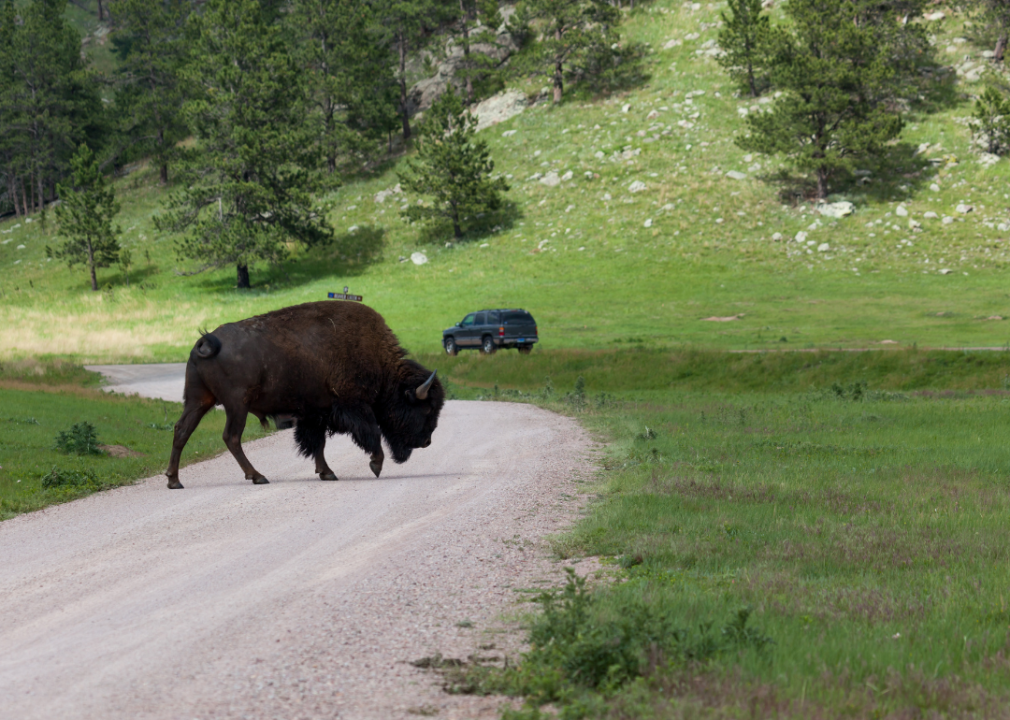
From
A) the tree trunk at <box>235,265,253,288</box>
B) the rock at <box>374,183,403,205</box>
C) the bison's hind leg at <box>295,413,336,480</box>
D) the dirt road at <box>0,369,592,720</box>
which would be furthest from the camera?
the rock at <box>374,183,403,205</box>

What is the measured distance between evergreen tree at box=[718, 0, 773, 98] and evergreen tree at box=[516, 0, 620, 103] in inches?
432

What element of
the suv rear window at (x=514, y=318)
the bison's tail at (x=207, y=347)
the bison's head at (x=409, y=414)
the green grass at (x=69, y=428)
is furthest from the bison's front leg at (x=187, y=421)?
the suv rear window at (x=514, y=318)

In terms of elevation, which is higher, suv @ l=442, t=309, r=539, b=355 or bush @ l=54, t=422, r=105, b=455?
suv @ l=442, t=309, r=539, b=355

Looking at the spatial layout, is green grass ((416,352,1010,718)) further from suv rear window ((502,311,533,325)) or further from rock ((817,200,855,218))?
rock ((817,200,855,218))

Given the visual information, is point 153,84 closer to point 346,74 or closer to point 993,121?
point 346,74

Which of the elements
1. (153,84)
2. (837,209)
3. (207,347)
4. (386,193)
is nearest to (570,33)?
(386,193)

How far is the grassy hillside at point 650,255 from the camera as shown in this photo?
48.5m

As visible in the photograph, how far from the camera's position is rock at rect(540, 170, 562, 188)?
75.8m

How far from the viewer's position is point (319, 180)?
70.2 m

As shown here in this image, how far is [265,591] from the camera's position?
7.28 meters

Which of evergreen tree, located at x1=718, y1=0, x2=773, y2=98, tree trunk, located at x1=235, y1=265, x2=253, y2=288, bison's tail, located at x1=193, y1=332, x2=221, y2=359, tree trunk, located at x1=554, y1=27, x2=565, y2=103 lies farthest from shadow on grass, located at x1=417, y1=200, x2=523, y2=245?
bison's tail, located at x1=193, y1=332, x2=221, y2=359

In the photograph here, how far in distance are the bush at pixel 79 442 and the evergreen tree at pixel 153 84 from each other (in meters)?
83.2

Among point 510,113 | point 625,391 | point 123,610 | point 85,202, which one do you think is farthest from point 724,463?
point 510,113

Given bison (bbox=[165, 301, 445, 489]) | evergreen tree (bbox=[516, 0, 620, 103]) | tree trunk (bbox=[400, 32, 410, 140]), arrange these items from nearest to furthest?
1. bison (bbox=[165, 301, 445, 489])
2. evergreen tree (bbox=[516, 0, 620, 103])
3. tree trunk (bbox=[400, 32, 410, 140])
